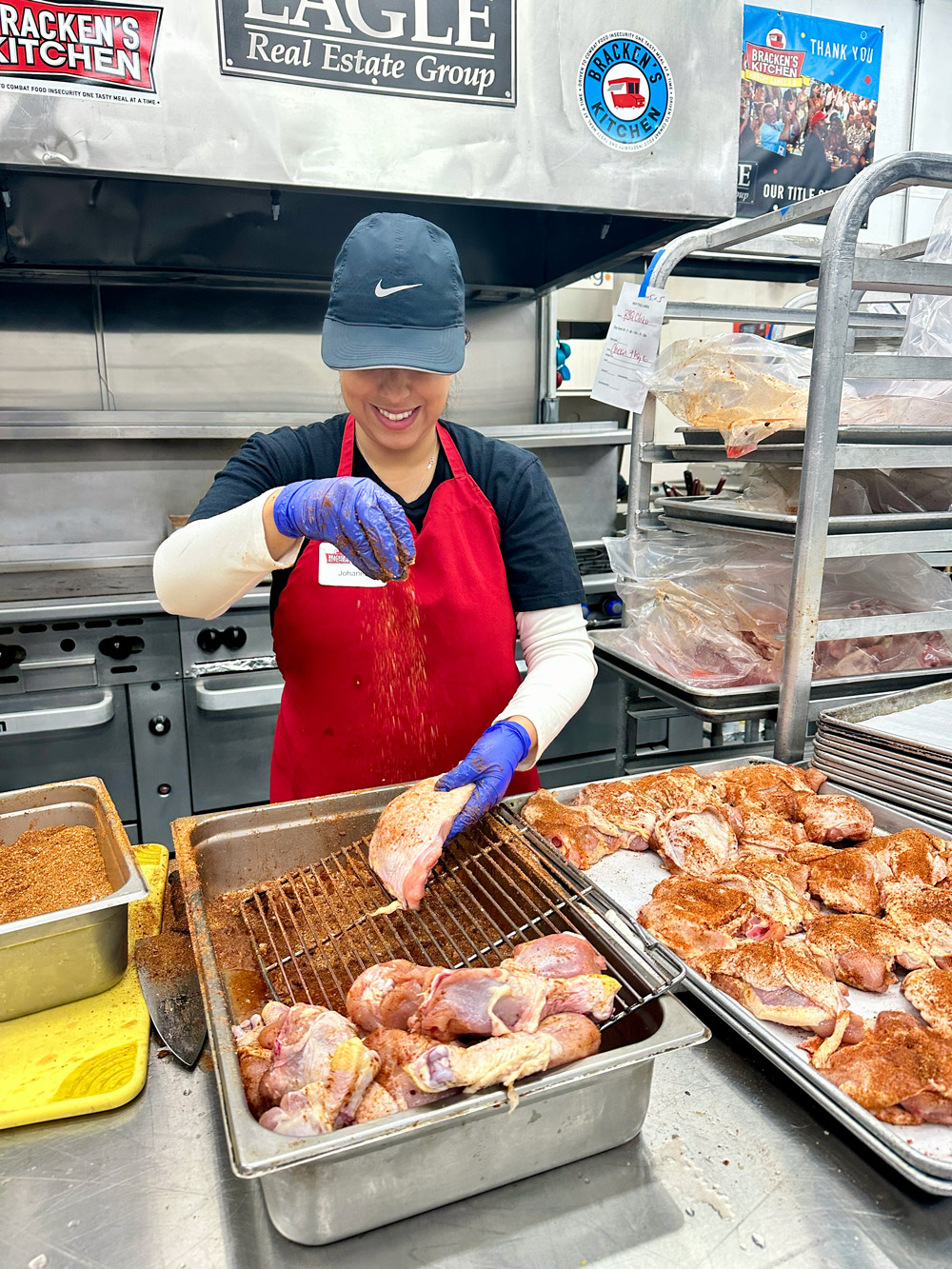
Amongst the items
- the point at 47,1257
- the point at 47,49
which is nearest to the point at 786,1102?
the point at 47,1257

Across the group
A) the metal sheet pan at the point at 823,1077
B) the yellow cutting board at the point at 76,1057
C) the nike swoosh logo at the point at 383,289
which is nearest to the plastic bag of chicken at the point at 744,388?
the nike swoosh logo at the point at 383,289

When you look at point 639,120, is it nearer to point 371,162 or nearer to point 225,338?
point 371,162

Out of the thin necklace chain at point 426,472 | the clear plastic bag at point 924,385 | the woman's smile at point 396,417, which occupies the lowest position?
the thin necklace chain at point 426,472

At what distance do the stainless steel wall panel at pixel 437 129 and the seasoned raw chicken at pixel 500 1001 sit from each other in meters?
2.17

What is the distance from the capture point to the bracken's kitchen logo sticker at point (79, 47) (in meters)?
2.05

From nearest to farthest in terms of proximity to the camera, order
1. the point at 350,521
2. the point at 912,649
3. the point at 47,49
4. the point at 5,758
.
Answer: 1. the point at 350,521
2. the point at 47,49
3. the point at 912,649
4. the point at 5,758

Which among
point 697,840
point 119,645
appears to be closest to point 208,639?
point 119,645

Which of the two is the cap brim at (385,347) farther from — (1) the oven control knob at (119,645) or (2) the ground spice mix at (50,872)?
(1) the oven control knob at (119,645)

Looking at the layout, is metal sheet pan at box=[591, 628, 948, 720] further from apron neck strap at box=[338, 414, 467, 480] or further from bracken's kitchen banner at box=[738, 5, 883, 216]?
bracken's kitchen banner at box=[738, 5, 883, 216]

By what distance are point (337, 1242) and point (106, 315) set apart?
3.72 metres

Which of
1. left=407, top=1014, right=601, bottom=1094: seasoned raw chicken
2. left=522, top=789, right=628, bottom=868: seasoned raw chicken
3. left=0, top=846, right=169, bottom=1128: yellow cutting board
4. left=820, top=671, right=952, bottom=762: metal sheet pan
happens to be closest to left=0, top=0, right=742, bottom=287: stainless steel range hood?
left=820, top=671, right=952, bottom=762: metal sheet pan

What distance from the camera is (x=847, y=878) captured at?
142 centimetres

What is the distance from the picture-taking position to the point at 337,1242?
2.82ft

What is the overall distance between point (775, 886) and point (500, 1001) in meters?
0.63
